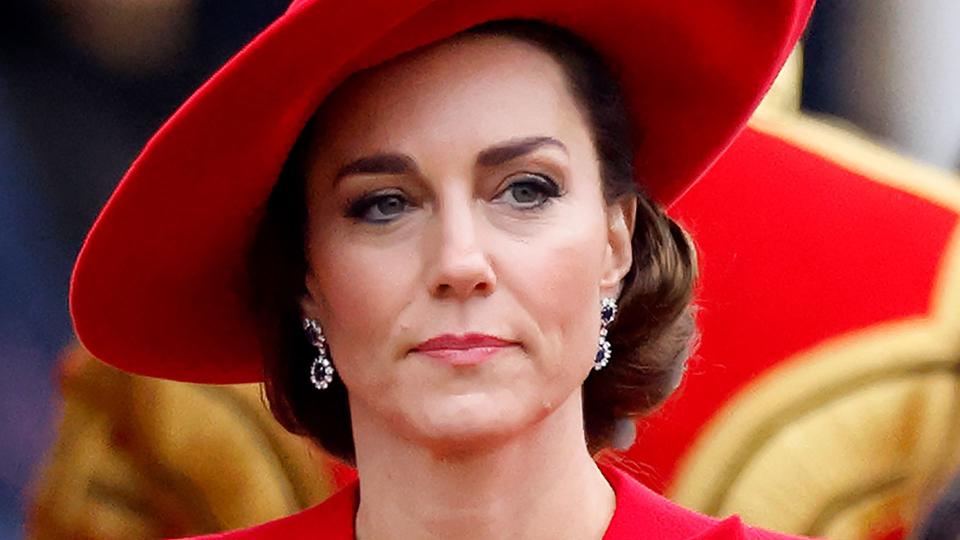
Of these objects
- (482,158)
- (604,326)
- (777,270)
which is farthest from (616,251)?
(777,270)

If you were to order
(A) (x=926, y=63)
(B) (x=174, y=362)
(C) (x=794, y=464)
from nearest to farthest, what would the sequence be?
(B) (x=174, y=362) < (C) (x=794, y=464) < (A) (x=926, y=63)

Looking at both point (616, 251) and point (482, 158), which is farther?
point (616, 251)

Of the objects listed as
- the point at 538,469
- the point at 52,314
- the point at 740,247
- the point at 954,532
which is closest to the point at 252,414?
the point at 52,314

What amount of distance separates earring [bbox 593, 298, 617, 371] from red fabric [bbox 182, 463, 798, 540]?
0.09m

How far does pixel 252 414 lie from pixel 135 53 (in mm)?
408

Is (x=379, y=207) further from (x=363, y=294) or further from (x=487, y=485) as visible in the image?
(x=487, y=485)

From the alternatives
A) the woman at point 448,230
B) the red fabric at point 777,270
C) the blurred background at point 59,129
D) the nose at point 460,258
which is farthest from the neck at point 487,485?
the blurred background at point 59,129

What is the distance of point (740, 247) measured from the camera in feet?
6.04

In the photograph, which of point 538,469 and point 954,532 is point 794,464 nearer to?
point 954,532

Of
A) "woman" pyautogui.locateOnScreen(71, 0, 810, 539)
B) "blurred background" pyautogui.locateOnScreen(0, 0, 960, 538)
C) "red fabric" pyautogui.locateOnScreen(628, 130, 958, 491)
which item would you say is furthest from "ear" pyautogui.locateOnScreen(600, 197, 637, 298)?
"blurred background" pyautogui.locateOnScreen(0, 0, 960, 538)

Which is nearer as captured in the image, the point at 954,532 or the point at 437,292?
the point at 437,292

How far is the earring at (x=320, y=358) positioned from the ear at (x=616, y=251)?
0.71 ft

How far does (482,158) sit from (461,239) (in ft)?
0.21

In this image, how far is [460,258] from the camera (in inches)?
46.4
